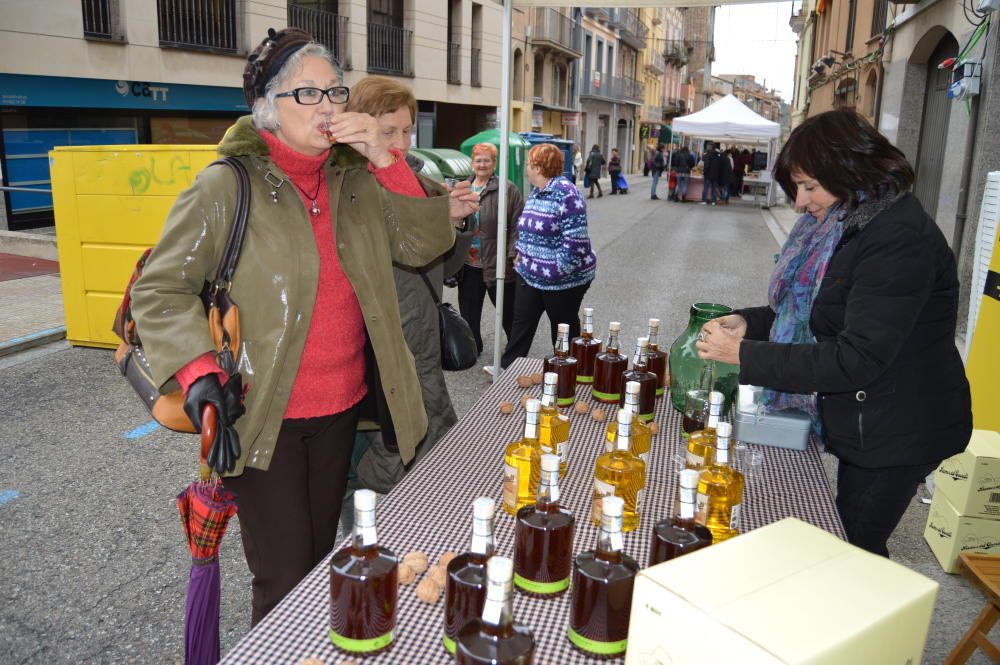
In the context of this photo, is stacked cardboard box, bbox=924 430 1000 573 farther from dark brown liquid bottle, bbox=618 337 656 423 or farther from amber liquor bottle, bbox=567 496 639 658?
amber liquor bottle, bbox=567 496 639 658

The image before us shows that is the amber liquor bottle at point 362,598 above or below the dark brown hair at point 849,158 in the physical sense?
below

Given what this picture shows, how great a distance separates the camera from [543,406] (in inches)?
79.3

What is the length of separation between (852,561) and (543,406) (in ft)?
2.92

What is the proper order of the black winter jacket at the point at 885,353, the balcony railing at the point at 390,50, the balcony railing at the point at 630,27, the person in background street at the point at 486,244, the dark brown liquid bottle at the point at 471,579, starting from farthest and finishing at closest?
the balcony railing at the point at 630,27 < the balcony railing at the point at 390,50 < the person in background street at the point at 486,244 < the black winter jacket at the point at 885,353 < the dark brown liquid bottle at the point at 471,579

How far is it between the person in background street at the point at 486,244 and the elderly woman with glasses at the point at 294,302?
3130mm

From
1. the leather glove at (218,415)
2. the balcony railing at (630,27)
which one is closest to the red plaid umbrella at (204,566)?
the leather glove at (218,415)

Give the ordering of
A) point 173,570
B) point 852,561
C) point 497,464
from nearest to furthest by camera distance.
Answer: point 852,561, point 497,464, point 173,570

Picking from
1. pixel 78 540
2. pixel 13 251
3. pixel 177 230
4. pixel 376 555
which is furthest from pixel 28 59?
pixel 376 555

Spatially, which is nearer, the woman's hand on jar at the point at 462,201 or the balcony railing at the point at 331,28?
the woman's hand on jar at the point at 462,201

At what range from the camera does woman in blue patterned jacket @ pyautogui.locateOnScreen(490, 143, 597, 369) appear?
4.94 meters

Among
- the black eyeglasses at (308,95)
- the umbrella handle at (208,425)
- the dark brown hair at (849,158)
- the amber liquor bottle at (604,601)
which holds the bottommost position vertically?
the amber liquor bottle at (604,601)

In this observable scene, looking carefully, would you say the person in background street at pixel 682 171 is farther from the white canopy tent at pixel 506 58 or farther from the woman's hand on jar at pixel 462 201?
the woman's hand on jar at pixel 462 201

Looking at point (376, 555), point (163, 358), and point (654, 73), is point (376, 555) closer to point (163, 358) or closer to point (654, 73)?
point (163, 358)

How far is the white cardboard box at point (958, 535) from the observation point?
324 centimetres
